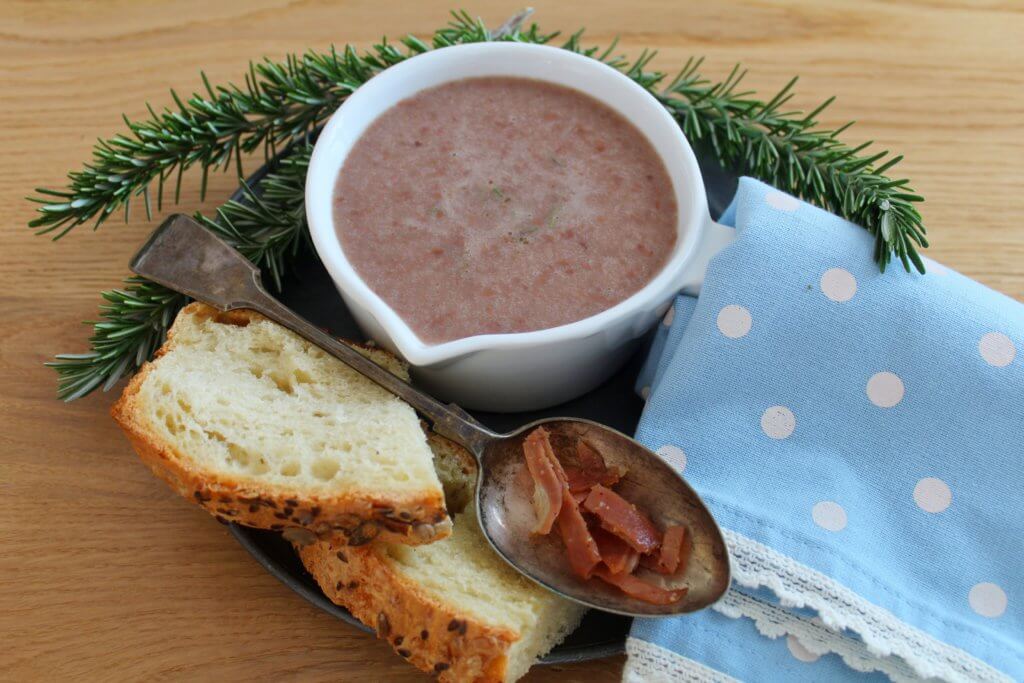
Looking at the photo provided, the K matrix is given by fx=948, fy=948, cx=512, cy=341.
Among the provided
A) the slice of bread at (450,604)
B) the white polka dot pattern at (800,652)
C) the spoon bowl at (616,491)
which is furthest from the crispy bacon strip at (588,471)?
the white polka dot pattern at (800,652)

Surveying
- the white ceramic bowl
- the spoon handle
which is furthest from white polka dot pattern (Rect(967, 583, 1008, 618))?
the spoon handle

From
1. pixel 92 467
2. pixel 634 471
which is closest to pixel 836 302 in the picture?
pixel 634 471

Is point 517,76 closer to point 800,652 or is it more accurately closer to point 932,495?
point 932,495

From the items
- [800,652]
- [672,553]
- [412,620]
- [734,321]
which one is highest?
[734,321]

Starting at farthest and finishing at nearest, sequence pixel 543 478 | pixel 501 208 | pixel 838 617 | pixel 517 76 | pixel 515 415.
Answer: pixel 517 76, pixel 515 415, pixel 501 208, pixel 543 478, pixel 838 617

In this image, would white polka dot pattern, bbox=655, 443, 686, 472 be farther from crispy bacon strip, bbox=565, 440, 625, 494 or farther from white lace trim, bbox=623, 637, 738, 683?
white lace trim, bbox=623, 637, 738, 683

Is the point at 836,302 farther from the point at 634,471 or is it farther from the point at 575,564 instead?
the point at 575,564

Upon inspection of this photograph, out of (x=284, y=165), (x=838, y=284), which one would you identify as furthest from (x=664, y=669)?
(x=284, y=165)
